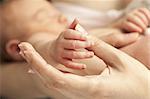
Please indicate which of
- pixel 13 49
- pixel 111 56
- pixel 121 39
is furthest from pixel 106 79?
pixel 13 49

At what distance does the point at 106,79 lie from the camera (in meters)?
0.50

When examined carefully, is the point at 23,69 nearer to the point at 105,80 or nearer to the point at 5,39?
the point at 5,39

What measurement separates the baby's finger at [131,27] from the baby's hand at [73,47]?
0.60 ft

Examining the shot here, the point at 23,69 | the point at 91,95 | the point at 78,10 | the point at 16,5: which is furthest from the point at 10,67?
the point at 91,95

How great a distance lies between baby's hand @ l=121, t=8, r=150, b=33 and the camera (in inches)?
26.9

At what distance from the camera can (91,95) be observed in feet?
1.62

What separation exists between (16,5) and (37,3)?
6 cm

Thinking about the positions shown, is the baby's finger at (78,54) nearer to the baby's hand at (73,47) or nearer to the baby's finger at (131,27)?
the baby's hand at (73,47)

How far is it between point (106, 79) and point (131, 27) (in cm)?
24

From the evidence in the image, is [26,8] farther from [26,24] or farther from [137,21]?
[137,21]

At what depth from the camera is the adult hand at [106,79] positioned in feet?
1.59

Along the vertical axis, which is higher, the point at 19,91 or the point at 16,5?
the point at 16,5

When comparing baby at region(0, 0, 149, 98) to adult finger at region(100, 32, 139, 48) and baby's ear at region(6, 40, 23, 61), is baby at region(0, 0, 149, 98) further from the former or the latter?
adult finger at region(100, 32, 139, 48)

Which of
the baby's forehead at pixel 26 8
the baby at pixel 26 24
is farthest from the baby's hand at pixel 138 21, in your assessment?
the baby's forehead at pixel 26 8
